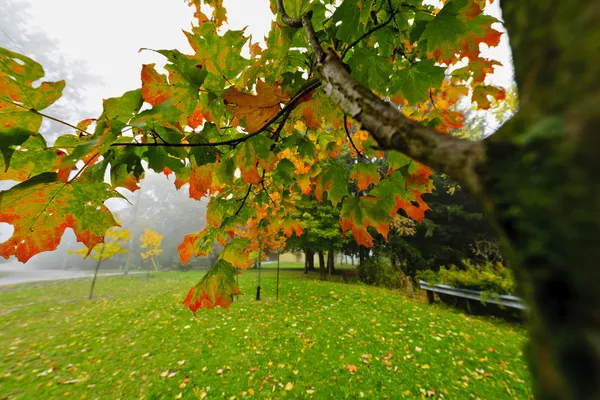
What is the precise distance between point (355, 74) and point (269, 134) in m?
0.64

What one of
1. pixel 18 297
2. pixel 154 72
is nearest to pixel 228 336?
pixel 154 72

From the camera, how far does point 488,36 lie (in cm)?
146

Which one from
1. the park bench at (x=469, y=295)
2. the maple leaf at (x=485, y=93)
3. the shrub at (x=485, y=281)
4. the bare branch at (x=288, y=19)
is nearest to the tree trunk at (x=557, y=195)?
the bare branch at (x=288, y=19)

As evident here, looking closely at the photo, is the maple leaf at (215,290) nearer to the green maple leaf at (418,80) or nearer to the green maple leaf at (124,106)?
the green maple leaf at (124,106)

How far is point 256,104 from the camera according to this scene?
1.18m

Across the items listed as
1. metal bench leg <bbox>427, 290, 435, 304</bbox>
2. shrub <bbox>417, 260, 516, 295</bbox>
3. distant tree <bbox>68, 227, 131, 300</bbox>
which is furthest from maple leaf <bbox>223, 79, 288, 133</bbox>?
distant tree <bbox>68, 227, 131, 300</bbox>

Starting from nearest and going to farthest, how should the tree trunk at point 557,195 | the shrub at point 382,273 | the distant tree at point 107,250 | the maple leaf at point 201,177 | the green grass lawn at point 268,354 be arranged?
the tree trunk at point 557,195 < the maple leaf at point 201,177 < the green grass lawn at point 268,354 < the shrub at point 382,273 < the distant tree at point 107,250

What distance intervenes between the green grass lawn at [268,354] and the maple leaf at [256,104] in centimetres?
372

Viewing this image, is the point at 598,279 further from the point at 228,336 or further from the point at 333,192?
the point at 228,336

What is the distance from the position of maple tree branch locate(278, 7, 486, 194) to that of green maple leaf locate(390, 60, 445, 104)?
2.59ft

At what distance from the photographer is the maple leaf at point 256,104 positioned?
3.70 ft

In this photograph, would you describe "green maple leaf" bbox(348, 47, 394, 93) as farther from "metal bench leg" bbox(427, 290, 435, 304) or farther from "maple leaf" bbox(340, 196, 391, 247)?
"metal bench leg" bbox(427, 290, 435, 304)

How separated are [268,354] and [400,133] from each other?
5.39 meters

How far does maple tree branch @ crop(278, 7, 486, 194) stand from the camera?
1.24 ft
